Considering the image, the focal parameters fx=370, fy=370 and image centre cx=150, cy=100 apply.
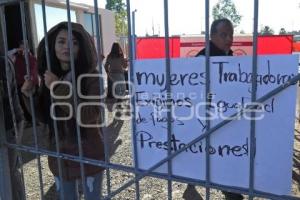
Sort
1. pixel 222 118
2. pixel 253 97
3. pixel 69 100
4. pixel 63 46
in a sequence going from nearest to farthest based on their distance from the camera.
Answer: pixel 253 97 → pixel 222 118 → pixel 69 100 → pixel 63 46

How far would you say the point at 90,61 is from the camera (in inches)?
83.7

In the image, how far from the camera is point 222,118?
150cm

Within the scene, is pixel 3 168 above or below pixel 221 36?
below

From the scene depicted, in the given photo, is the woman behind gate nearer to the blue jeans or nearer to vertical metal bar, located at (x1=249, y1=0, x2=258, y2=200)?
the blue jeans

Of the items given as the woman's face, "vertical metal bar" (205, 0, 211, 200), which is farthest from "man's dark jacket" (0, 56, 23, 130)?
"vertical metal bar" (205, 0, 211, 200)

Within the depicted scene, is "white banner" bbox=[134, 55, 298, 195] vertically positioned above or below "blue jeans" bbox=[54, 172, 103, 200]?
above

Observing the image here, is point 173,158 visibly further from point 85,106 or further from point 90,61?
point 90,61

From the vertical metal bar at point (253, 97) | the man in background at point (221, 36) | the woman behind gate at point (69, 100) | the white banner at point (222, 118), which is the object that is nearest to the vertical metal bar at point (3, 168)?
→ the woman behind gate at point (69, 100)

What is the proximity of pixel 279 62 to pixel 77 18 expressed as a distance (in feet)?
38.2

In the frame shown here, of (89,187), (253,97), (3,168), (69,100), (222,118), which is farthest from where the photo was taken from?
(3,168)

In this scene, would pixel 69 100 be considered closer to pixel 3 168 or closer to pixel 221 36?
pixel 3 168

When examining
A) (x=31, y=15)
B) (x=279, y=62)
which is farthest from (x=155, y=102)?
(x=31, y=15)

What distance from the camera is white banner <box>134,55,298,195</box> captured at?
140 cm

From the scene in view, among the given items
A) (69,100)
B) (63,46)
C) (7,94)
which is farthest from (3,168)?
(63,46)
